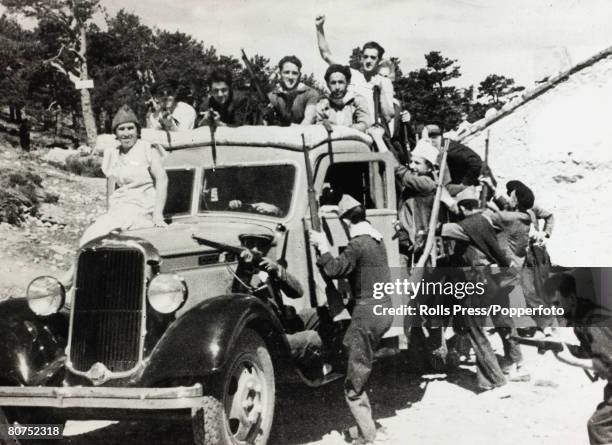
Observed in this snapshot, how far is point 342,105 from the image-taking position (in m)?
6.40

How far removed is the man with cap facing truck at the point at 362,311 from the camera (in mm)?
4746

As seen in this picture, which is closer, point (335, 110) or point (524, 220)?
point (335, 110)

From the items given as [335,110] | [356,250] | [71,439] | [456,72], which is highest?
[456,72]

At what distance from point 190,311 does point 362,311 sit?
124 centimetres

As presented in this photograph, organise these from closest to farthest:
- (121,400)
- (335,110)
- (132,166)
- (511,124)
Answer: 1. (121,400)
2. (132,166)
3. (335,110)
4. (511,124)

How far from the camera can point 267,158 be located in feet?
17.7

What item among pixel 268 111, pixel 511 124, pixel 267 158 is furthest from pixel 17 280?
pixel 511 124

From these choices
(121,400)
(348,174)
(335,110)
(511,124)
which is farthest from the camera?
(511,124)

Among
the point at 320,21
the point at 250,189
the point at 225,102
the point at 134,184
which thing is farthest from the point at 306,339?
the point at 320,21

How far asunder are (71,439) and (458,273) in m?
3.76

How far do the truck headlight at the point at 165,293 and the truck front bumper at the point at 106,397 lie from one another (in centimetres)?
55

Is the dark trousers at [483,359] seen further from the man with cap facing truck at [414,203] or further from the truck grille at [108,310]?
the truck grille at [108,310]

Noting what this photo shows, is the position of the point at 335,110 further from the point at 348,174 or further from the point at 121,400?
the point at 121,400

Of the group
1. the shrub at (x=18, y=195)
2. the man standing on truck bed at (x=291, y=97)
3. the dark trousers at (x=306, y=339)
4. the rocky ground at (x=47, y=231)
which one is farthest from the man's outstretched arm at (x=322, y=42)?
the shrub at (x=18, y=195)
